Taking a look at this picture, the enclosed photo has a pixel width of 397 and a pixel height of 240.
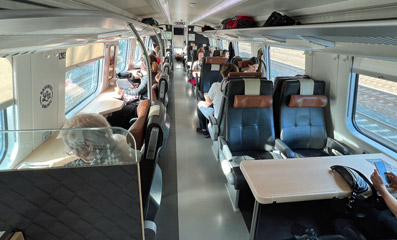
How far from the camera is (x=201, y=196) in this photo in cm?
315

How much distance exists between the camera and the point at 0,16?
28.9 inches

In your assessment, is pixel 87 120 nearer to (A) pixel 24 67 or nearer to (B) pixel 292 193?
(A) pixel 24 67

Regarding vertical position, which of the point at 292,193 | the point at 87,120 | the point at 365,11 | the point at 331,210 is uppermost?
the point at 365,11

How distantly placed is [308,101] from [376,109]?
2.42ft

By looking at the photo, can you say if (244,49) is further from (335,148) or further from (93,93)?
(335,148)

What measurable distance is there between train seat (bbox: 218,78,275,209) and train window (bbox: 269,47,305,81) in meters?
1.45

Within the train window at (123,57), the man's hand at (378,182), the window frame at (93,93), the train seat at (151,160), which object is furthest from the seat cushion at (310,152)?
the train window at (123,57)

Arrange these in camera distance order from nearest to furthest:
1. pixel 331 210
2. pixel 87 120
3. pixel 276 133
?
pixel 87 120 < pixel 331 210 < pixel 276 133

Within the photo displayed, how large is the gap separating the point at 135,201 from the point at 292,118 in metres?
2.61

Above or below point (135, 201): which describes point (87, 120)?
above

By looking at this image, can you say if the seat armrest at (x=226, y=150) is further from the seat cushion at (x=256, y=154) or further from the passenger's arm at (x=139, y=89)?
the passenger's arm at (x=139, y=89)

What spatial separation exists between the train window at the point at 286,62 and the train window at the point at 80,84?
383 cm

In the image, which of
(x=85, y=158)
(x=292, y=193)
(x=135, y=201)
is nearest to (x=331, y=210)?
(x=292, y=193)

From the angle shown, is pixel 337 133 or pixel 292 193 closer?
pixel 292 193
